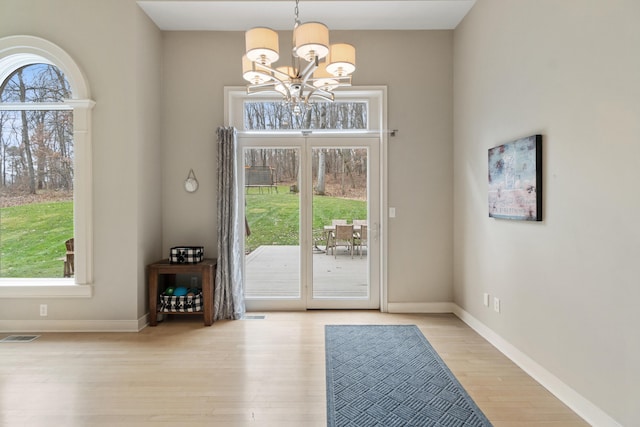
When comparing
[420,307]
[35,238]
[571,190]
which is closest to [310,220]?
[420,307]

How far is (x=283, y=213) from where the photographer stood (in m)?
4.37

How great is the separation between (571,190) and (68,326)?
459 cm

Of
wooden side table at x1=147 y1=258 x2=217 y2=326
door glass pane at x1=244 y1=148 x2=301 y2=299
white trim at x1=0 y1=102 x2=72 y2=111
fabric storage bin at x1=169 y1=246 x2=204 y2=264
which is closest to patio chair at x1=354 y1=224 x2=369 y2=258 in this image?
door glass pane at x1=244 y1=148 x2=301 y2=299

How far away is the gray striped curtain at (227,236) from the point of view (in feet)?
13.2

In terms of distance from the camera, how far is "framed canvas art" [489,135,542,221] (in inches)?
101

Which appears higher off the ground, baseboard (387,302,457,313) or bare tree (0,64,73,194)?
bare tree (0,64,73,194)

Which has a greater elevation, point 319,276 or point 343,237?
point 343,237

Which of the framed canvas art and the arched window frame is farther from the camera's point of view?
the arched window frame

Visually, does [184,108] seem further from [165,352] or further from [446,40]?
[446,40]

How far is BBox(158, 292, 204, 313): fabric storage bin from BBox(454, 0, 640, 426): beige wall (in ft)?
Result: 9.80

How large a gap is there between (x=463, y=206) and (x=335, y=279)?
1709mm

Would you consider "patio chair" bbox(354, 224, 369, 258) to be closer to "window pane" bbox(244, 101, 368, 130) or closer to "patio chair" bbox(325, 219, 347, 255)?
"patio chair" bbox(325, 219, 347, 255)

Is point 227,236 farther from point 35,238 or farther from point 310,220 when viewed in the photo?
point 35,238

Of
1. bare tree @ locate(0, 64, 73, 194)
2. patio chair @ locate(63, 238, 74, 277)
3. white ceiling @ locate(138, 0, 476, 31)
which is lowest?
patio chair @ locate(63, 238, 74, 277)
